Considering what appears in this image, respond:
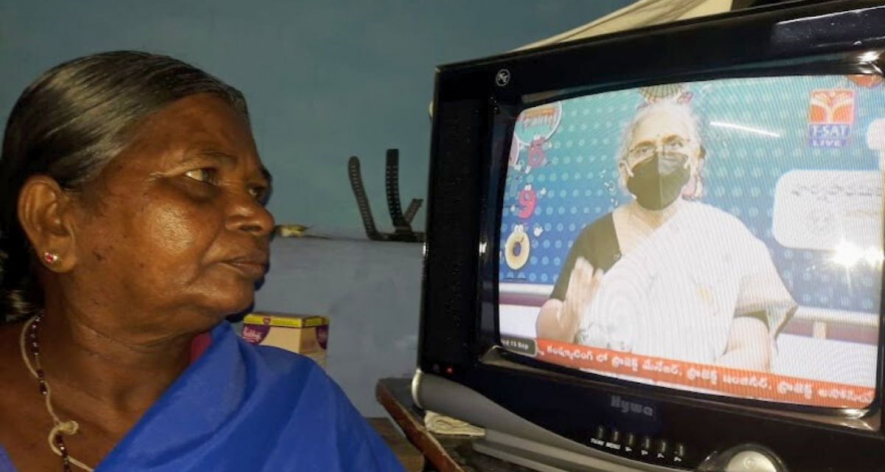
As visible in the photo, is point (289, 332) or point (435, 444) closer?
point (435, 444)

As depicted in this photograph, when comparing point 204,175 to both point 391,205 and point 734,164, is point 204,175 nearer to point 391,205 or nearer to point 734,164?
point 734,164

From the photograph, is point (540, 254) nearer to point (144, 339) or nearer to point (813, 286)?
point (813, 286)

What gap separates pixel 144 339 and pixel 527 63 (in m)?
0.58

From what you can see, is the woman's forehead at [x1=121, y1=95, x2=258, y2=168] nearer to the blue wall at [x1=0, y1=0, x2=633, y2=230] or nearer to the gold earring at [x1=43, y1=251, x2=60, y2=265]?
the gold earring at [x1=43, y1=251, x2=60, y2=265]

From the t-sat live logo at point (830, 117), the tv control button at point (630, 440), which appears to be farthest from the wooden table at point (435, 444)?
the t-sat live logo at point (830, 117)

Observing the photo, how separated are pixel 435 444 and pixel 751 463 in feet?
1.39

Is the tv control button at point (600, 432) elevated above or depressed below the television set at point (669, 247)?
below

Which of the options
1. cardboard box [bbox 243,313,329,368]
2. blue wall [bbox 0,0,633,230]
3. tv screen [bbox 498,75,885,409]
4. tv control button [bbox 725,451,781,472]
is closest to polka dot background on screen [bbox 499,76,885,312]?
tv screen [bbox 498,75,885,409]

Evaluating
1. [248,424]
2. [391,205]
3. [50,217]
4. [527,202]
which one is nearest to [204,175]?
[50,217]

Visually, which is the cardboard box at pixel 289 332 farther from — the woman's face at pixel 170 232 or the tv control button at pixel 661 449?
the tv control button at pixel 661 449

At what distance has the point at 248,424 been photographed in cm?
93

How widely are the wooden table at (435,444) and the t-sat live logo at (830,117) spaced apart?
50 cm

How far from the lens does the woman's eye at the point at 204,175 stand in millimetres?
894

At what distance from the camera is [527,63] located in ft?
3.31
